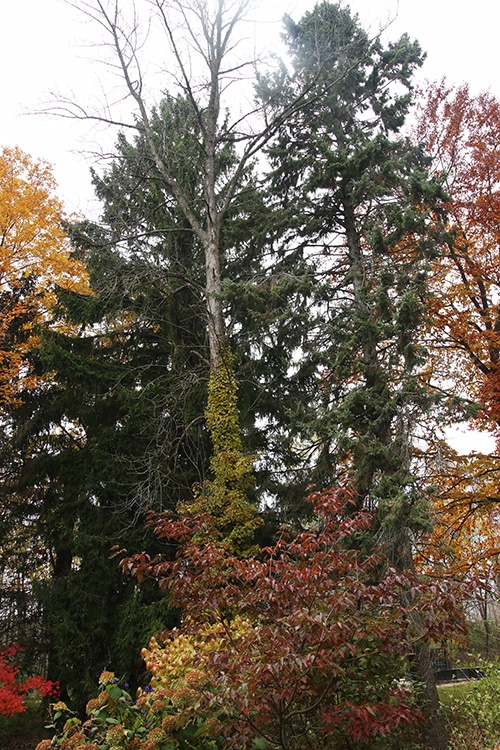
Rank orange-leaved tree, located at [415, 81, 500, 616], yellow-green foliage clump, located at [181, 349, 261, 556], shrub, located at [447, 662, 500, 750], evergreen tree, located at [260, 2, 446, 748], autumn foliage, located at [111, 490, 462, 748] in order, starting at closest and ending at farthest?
autumn foliage, located at [111, 490, 462, 748] → shrub, located at [447, 662, 500, 750] → evergreen tree, located at [260, 2, 446, 748] → yellow-green foliage clump, located at [181, 349, 261, 556] → orange-leaved tree, located at [415, 81, 500, 616]

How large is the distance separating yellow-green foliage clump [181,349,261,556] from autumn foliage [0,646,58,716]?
3.68m

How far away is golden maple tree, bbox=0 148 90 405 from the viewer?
12.2 metres

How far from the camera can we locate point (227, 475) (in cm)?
933

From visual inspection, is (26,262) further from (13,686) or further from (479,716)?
(479,716)

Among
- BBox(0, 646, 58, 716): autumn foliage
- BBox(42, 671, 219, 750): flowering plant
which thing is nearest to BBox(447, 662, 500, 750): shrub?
BBox(42, 671, 219, 750): flowering plant

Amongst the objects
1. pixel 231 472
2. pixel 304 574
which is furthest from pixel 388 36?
pixel 304 574

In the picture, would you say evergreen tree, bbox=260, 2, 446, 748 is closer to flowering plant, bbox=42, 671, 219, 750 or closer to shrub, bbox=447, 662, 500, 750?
shrub, bbox=447, 662, 500, 750

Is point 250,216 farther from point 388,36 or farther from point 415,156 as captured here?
point 388,36

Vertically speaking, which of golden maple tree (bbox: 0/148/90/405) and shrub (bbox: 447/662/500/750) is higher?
golden maple tree (bbox: 0/148/90/405)

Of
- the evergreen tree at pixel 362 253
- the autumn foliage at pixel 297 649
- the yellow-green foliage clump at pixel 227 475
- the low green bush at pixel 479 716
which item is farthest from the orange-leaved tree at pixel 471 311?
the autumn foliage at pixel 297 649

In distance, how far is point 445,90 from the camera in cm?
1207

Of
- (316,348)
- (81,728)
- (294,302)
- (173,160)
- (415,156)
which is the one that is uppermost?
(173,160)

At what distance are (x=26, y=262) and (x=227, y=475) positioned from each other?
7.41 meters

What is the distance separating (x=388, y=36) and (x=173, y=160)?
17.9 feet
